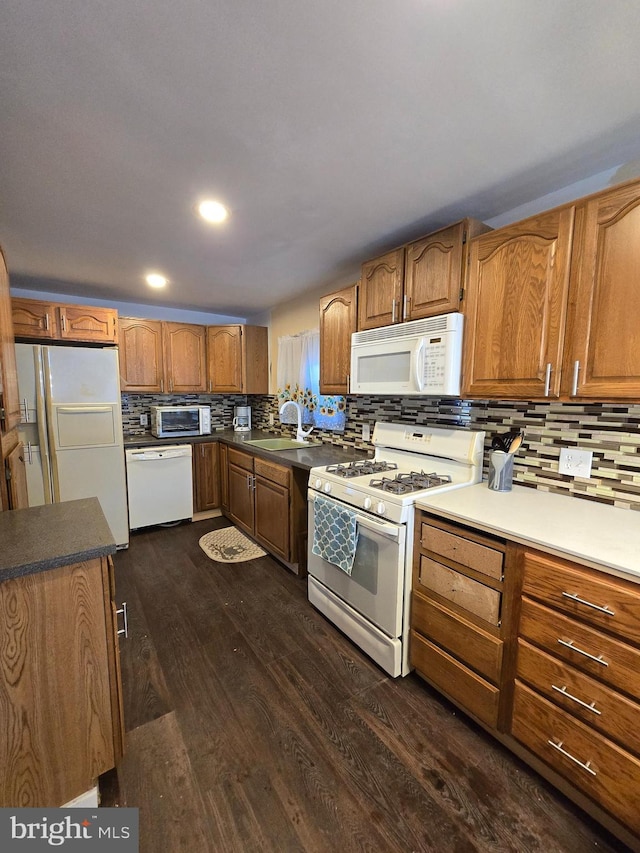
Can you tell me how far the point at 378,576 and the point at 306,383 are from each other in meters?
2.02

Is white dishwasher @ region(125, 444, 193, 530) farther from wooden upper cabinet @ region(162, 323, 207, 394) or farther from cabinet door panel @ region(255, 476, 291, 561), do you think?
cabinet door panel @ region(255, 476, 291, 561)

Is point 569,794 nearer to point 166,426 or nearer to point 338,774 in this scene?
point 338,774

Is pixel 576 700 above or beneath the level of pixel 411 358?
beneath

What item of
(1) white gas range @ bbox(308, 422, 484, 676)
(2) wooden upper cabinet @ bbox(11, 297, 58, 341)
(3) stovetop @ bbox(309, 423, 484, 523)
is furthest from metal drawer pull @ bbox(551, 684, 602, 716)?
(2) wooden upper cabinet @ bbox(11, 297, 58, 341)

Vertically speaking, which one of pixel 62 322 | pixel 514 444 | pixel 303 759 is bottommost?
pixel 303 759

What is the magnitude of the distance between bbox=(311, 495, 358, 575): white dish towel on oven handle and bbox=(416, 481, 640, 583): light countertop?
43 cm

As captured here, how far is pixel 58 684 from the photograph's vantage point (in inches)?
42.6

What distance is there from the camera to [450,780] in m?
1.29

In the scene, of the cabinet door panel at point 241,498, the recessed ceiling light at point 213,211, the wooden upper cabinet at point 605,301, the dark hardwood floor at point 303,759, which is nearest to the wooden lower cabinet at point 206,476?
the cabinet door panel at point 241,498

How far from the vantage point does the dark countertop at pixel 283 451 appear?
250 centimetres

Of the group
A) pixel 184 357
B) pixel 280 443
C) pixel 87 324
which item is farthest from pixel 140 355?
pixel 280 443

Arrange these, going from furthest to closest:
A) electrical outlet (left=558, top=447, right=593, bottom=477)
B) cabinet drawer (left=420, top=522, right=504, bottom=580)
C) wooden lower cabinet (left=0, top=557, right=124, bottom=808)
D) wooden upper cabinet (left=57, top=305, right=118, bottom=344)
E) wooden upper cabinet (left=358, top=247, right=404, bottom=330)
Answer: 1. wooden upper cabinet (left=57, top=305, right=118, bottom=344)
2. wooden upper cabinet (left=358, top=247, right=404, bottom=330)
3. electrical outlet (left=558, top=447, right=593, bottom=477)
4. cabinet drawer (left=420, top=522, right=504, bottom=580)
5. wooden lower cabinet (left=0, top=557, right=124, bottom=808)

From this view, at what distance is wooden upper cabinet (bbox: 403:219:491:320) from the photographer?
1.74 metres

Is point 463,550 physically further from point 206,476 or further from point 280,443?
point 206,476
